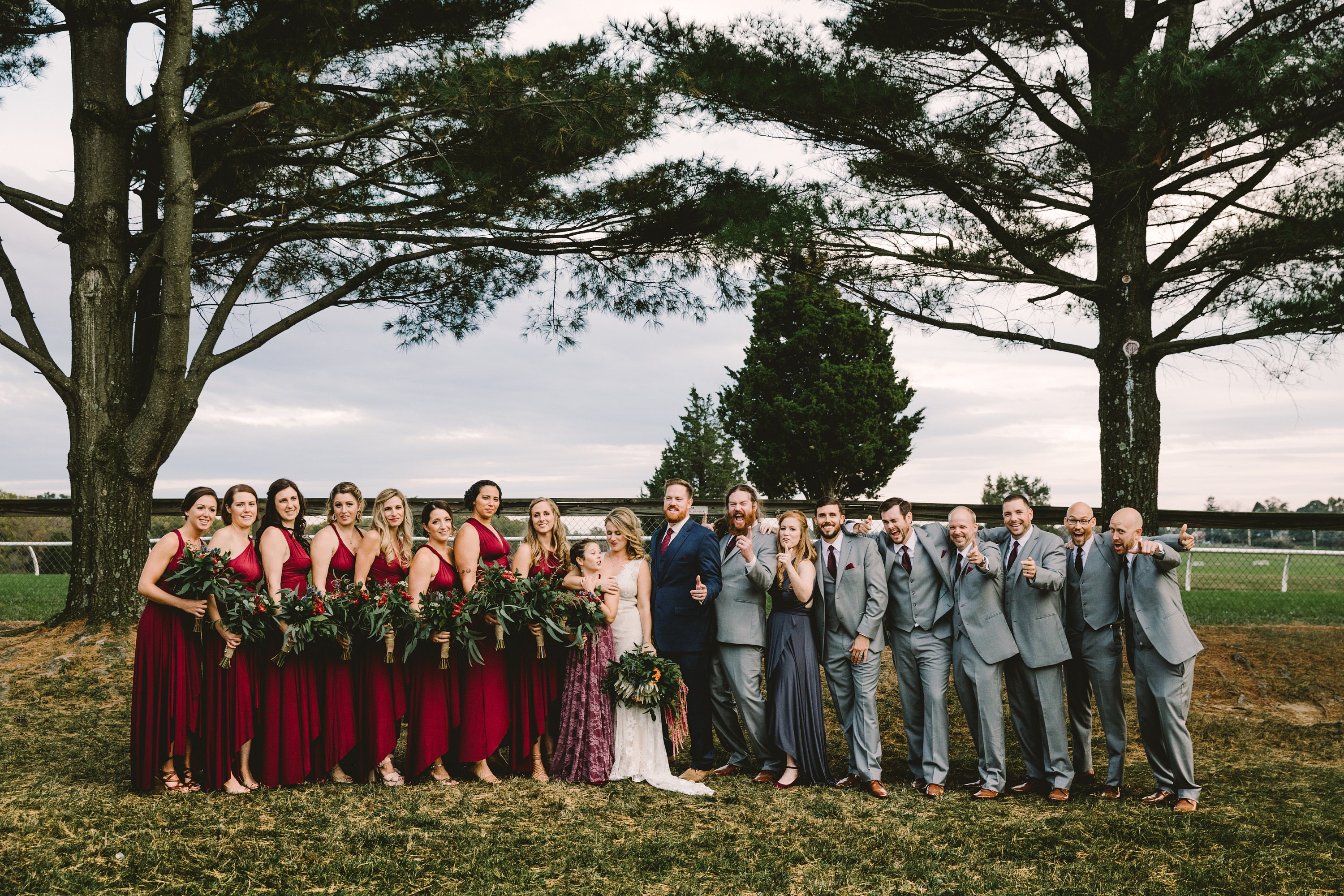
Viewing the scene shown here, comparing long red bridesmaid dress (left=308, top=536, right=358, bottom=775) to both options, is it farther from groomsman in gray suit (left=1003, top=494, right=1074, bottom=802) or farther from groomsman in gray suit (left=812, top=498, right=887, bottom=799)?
groomsman in gray suit (left=1003, top=494, right=1074, bottom=802)

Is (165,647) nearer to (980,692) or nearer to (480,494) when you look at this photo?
(480,494)

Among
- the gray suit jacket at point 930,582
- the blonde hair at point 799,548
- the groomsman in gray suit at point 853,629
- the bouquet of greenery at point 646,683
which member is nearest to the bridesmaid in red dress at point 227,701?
the bouquet of greenery at point 646,683

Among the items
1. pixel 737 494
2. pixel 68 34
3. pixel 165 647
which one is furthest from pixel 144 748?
pixel 68 34

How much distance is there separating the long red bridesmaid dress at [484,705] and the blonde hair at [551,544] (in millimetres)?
267

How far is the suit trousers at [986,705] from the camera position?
19.6ft

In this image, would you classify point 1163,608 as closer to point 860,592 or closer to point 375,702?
point 860,592

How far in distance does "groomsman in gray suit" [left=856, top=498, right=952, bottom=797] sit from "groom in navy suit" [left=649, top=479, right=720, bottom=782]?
3.48 feet

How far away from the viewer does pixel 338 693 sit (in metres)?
5.80

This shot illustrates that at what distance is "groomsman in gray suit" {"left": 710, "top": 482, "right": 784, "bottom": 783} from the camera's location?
626cm

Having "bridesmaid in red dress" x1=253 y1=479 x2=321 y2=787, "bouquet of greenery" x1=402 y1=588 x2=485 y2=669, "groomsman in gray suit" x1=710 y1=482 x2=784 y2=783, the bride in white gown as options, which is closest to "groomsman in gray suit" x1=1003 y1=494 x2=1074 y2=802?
"groomsman in gray suit" x1=710 y1=482 x2=784 y2=783

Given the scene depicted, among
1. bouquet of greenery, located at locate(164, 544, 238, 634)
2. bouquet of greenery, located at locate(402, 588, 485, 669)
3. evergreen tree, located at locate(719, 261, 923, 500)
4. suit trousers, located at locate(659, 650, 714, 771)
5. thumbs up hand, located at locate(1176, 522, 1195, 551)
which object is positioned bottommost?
suit trousers, located at locate(659, 650, 714, 771)

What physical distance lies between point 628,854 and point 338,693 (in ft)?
7.12

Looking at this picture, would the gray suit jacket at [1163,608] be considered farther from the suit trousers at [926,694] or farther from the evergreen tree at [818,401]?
the evergreen tree at [818,401]

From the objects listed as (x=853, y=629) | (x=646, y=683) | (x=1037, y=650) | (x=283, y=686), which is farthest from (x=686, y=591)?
(x=283, y=686)
